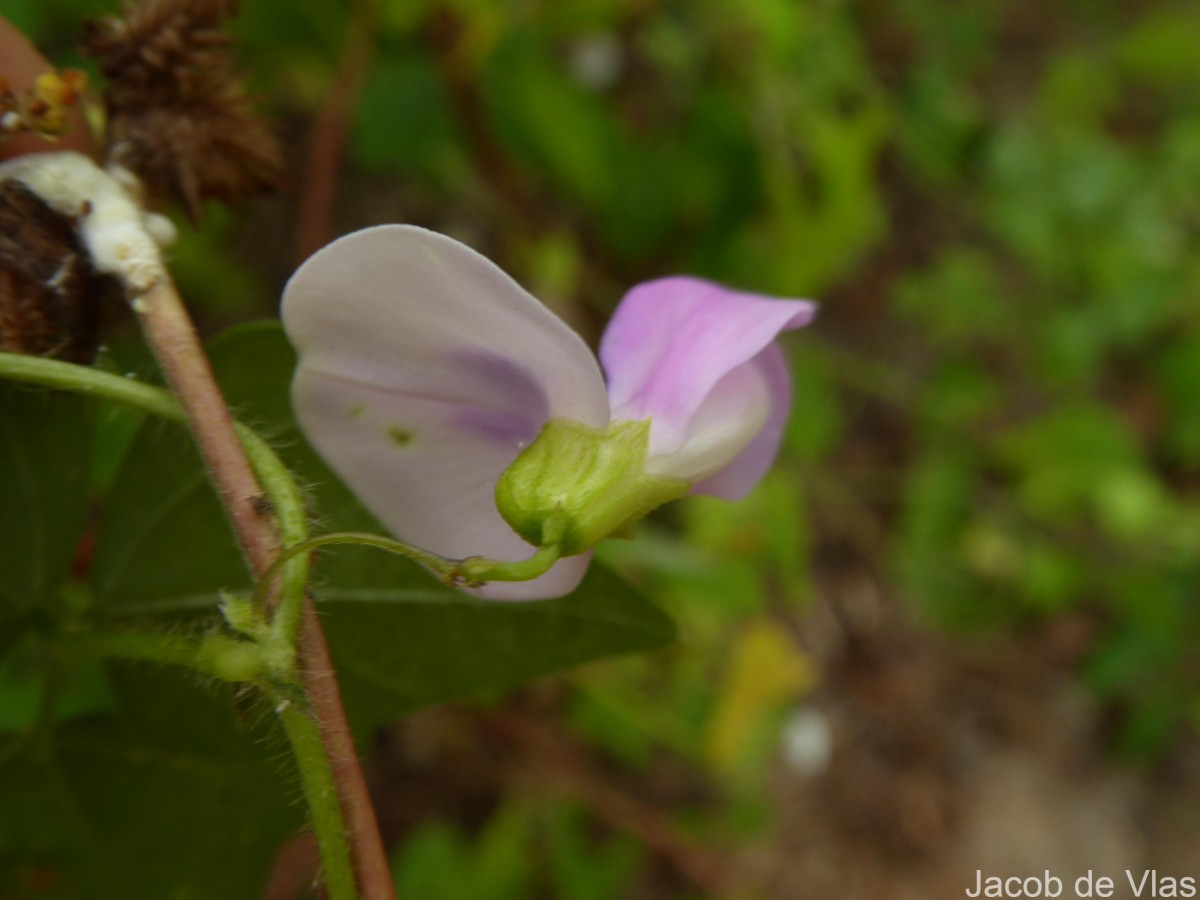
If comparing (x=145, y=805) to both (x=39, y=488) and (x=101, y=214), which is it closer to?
(x=39, y=488)

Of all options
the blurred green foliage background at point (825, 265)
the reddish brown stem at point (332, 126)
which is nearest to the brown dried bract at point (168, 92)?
the blurred green foliage background at point (825, 265)

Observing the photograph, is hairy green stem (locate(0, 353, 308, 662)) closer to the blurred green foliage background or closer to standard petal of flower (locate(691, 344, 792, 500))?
standard petal of flower (locate(691, 344, 792, 500))

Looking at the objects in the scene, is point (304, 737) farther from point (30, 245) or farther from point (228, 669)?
point (30, 245)

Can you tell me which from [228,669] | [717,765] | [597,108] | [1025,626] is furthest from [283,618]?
[1025,626]

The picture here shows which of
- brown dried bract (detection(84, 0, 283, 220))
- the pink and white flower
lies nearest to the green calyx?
the pink and white flower

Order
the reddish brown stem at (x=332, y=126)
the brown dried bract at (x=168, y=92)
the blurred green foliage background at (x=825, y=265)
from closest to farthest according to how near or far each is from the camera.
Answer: the brown dried bract at (x=168, y=92)
the reddish brown stem at (x=332, y=126)
the blurred green foliage background at (x=825, y=265)

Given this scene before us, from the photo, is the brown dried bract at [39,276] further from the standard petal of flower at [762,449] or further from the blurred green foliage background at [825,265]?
the blurred green foliage background at [825,265]
